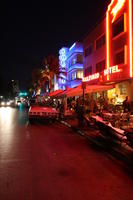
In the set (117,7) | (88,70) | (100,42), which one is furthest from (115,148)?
(88,70)

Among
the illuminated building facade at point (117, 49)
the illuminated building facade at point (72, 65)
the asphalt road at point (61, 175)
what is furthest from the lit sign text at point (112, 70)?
the illuminated building facade at point (72, 65)

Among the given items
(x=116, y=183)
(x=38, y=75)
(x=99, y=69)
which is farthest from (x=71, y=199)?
(x=38, y=75)

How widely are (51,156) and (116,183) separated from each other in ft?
10.4

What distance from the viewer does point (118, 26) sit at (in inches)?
886

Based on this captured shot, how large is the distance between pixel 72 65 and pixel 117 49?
19.9 metres

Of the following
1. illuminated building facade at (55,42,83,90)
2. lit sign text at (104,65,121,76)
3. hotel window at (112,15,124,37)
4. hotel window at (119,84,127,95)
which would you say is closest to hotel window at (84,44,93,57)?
illuminated building facade at (55,42,83,90)

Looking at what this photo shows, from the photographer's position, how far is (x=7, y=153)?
28.7 ft

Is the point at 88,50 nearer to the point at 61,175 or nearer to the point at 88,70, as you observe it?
the point at 88,70

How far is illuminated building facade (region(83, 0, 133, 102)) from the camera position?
64.9 feet

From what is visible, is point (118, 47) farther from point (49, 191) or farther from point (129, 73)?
point (49, 191)

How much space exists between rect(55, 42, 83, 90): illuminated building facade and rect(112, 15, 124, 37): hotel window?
1647 centimetres

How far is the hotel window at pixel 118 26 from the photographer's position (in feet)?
70.6

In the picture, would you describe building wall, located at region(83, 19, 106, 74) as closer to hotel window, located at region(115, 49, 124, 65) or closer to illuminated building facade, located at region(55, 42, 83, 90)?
hotel window, located at region(115, 49, 124, 65)

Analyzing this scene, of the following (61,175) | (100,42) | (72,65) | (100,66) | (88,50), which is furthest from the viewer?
(72,65)
